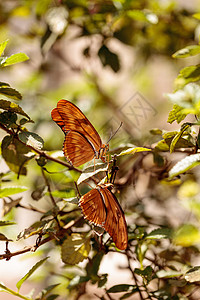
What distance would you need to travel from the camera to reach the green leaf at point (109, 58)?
811 mm

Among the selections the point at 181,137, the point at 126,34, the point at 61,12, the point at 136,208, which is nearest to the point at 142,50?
the point at 126,34

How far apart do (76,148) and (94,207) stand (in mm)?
77

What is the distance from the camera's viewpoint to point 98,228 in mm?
414

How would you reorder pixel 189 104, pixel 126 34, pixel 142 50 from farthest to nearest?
pixel 142 50, pixel 126 34, pixel 189 104

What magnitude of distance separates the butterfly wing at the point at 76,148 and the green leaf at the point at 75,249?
0.44ft

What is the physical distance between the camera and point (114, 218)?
0.37 metres

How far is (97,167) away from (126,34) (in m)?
0.56

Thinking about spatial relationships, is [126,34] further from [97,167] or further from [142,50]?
[97,167]

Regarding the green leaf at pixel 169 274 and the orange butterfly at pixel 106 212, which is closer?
the orange butterfly at pixel 106 212

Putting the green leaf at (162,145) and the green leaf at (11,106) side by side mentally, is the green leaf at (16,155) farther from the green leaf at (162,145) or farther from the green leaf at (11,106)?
the green leaf at (162,145)

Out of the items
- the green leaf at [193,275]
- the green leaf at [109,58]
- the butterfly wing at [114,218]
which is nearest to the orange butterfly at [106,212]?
the butterfly wing at [114,218]

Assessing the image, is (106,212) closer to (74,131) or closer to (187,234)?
(74,131)

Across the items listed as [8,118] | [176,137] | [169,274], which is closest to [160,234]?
[169,274]

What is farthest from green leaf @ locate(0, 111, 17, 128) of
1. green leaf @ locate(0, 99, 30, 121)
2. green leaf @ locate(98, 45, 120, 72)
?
green leaf @ locate(98, 45, 120, 72)
